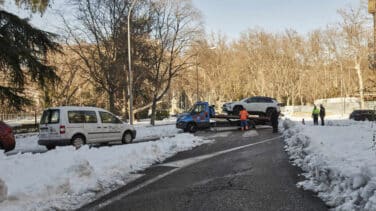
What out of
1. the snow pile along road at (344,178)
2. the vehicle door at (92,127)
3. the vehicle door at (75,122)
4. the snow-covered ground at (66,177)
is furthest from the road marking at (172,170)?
the vehicle door at (75,122)

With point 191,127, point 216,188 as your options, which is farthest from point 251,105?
point 216,188

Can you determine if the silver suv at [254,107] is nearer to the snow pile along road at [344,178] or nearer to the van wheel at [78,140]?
the van wheel at [78,140]

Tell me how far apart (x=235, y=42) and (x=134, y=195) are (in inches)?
2642

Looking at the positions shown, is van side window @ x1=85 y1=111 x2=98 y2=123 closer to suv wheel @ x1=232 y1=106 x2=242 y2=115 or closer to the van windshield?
the van windshield

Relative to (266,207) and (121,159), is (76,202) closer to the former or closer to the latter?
(266,207)

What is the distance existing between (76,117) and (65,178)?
9.69m

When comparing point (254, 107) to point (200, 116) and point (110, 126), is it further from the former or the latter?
point (110, 126)

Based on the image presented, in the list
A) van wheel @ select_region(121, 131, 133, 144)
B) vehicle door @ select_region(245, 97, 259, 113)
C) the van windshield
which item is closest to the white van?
the van windshield

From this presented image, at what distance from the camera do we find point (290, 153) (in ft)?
43.2

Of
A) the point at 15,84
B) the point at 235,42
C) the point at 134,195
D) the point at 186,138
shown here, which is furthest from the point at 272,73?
the point at 134,195

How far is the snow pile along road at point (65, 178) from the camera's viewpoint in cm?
661

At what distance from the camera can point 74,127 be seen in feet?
55.2

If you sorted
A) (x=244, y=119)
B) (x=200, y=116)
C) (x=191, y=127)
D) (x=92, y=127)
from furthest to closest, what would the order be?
(x=244, y=119) < (x=191, y=127) < (x=200, y=116) < (x=92, y=127)

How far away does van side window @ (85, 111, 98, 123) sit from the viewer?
1753cm
